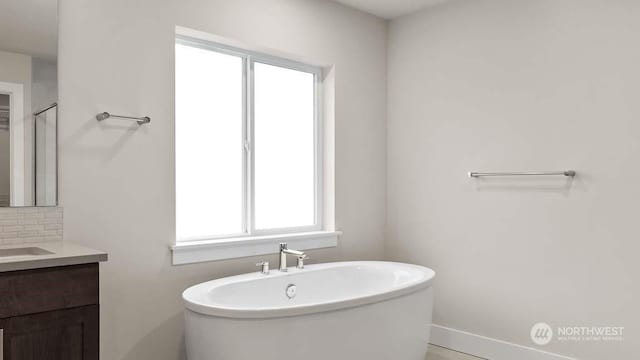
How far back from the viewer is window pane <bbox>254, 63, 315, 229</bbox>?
131 inches

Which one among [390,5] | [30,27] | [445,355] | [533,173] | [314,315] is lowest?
[445,355]

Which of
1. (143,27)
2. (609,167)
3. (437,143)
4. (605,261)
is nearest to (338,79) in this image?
(437,143)

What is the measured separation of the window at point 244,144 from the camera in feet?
9.75

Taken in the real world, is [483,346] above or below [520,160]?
below

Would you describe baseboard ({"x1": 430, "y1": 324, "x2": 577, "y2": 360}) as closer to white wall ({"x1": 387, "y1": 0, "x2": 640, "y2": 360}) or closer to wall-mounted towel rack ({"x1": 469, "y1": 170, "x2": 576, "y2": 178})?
white wall ({"x1": 387, "y1": 0, "x2": 640, "y2": 360})

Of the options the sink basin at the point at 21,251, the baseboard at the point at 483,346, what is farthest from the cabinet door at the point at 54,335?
the baseboard at the point at 483,346

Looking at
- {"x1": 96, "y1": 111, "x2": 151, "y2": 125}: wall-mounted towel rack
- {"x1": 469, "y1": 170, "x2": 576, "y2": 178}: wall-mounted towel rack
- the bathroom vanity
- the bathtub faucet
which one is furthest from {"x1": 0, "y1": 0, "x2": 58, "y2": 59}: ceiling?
{"x1": 469, "y1": 170, "x2": 576, "y2": 178}: wall-mounted towel rack

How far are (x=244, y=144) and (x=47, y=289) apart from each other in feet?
5.50

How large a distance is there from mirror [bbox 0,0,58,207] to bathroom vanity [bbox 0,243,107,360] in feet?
1.74

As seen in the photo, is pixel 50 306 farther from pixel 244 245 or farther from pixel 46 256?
pixel 244 245

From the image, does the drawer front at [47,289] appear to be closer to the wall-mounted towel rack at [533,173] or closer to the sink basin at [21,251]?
the sink basin at [21,251]

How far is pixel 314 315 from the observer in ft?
7.23

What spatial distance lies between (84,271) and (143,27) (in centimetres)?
137

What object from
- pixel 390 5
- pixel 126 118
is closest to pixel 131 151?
pixel 126 118
